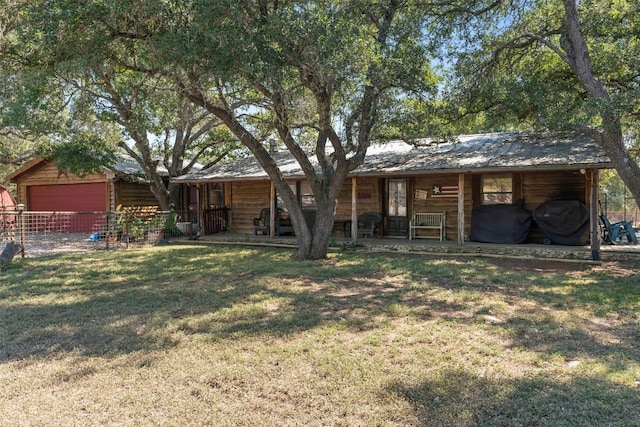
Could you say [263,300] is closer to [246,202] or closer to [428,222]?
[428,222]

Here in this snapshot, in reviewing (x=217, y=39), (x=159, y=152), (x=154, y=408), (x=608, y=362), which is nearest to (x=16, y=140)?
(x=159, y=152)

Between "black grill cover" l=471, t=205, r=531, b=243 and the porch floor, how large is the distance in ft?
1.19

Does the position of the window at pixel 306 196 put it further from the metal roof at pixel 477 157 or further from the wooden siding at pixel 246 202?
the wooden siding at pixel 246 202

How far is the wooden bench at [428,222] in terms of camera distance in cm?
1245

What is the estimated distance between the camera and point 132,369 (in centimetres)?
365

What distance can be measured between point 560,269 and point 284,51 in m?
7.12

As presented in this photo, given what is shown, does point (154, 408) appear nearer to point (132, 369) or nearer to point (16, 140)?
point (132, 369)

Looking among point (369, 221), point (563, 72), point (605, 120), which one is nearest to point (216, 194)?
point (369, 221)

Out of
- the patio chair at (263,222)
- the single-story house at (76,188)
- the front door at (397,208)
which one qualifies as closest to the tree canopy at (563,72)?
the front door at (397,208)

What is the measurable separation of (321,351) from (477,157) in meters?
8.54

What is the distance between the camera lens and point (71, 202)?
18688 millimetres

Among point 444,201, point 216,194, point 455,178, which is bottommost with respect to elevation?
point 444,201

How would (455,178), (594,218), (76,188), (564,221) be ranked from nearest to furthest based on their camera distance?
(594,218), (564,221), (455,178), (76,188)

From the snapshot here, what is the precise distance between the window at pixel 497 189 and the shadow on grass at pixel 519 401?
9384 millimetres
